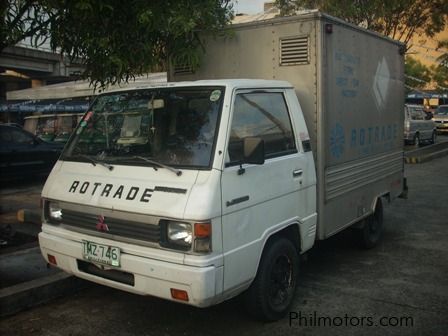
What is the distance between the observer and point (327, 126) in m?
4.58

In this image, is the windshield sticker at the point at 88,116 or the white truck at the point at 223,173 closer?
the white truck at the point at 223,173

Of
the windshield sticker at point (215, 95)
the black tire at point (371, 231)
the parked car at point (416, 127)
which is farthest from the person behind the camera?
the parked car at point (416, 127)

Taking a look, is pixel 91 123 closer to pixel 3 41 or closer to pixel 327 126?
pixel 3 41

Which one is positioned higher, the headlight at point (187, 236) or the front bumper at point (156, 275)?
the headlight at point (187, 236)

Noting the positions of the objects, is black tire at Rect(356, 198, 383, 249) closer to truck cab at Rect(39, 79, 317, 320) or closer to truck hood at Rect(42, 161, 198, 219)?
truck cab at Rect(39, 79, 317, 320)

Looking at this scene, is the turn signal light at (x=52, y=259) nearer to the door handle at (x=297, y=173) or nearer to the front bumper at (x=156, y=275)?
the front bumper at (x=156, y=275)

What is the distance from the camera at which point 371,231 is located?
241 inches

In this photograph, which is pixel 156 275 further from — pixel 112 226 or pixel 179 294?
pixel 112 226

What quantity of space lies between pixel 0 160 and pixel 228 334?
963cm

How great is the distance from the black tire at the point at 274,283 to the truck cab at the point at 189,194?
0.01m

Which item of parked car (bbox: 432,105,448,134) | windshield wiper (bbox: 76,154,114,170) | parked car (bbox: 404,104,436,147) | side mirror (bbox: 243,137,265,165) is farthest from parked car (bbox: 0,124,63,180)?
parked car (bbox: 432,105,448,134)

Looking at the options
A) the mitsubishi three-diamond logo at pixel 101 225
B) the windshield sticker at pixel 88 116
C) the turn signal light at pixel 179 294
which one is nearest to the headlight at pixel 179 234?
the turn signal light at pixel 179 294

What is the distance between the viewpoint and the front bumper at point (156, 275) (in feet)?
10.3

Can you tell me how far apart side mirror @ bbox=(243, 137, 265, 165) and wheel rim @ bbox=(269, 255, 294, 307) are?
3.13ft
